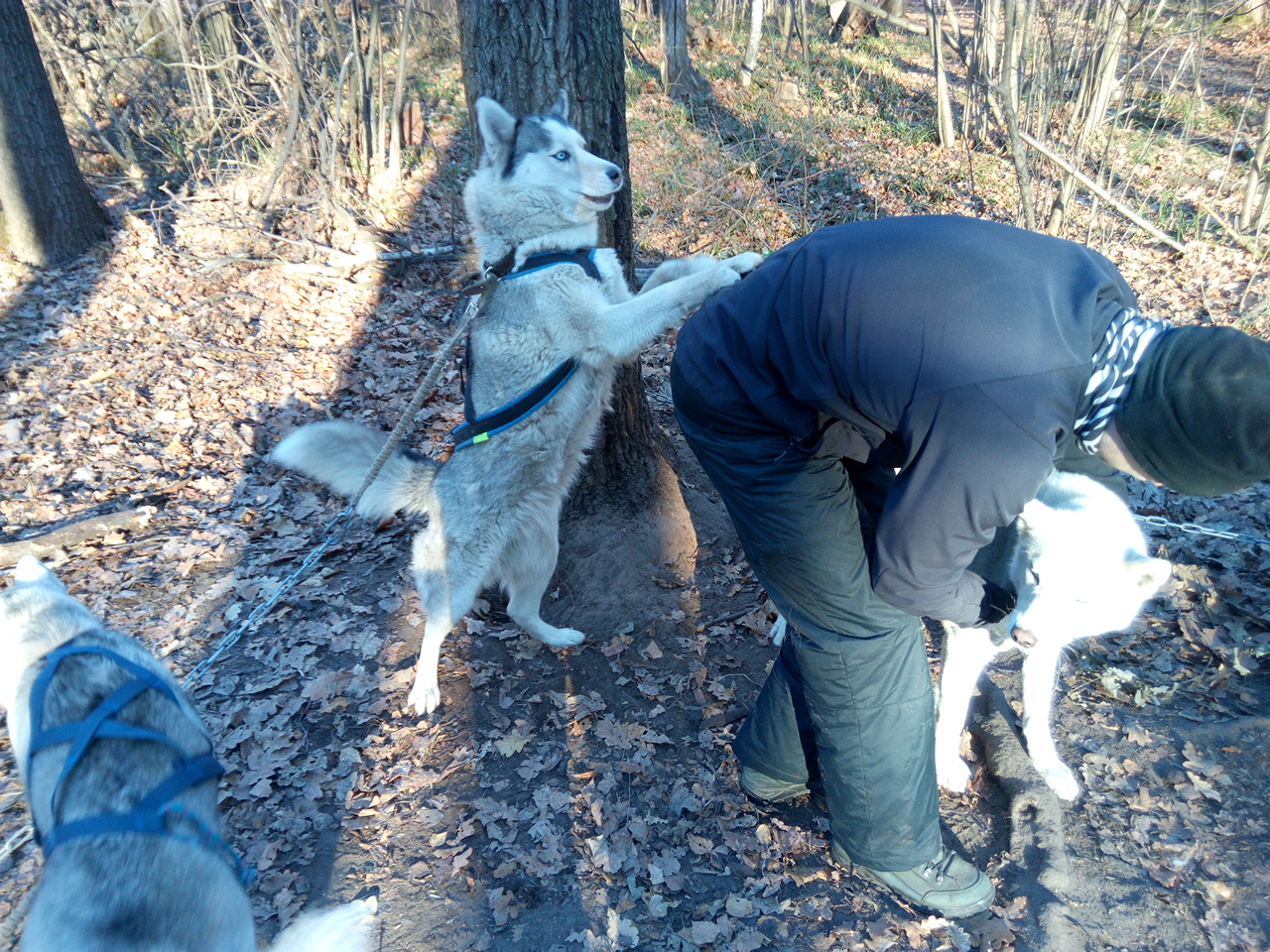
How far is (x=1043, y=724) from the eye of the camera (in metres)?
3.27

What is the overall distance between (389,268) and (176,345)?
222 centimetres

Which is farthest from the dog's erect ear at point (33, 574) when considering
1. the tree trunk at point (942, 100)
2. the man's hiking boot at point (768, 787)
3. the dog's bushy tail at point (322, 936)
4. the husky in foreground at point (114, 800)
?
the tree trunk at point (942, 100)

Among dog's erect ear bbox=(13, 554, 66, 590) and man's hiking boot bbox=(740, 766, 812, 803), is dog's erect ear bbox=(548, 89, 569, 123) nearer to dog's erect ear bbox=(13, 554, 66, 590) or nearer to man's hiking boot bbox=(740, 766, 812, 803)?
dog's erect ear bbox=(13, 554, 66, 590)

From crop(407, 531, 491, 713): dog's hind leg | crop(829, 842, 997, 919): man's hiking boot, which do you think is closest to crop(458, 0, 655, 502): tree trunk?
crop(407, 531, 491, 713): dog's hind leg

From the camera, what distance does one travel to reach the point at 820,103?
460 inches

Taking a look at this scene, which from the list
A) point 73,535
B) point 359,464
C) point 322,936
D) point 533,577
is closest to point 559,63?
point 359,464

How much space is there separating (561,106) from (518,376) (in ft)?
4.59

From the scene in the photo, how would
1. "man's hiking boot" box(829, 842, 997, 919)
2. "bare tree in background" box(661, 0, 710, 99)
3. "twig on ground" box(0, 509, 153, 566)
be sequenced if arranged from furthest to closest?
"bare tree in background" box(661, 0, 710, 99) < "twig on ground" box(0, 509, 153, 566) < "man's hiking boot" box(829, 842, 997, 919)

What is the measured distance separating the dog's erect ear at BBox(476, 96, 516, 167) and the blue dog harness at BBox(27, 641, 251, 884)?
2759mm

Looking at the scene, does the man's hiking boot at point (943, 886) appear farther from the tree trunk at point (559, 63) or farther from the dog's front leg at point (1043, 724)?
the tree trunk at point (559, 63)

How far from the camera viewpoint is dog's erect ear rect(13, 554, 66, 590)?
246cm

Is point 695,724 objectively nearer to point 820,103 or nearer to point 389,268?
point 389,268

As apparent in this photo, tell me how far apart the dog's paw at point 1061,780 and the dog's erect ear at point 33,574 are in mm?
4023

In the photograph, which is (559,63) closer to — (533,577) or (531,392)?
(531,392)
